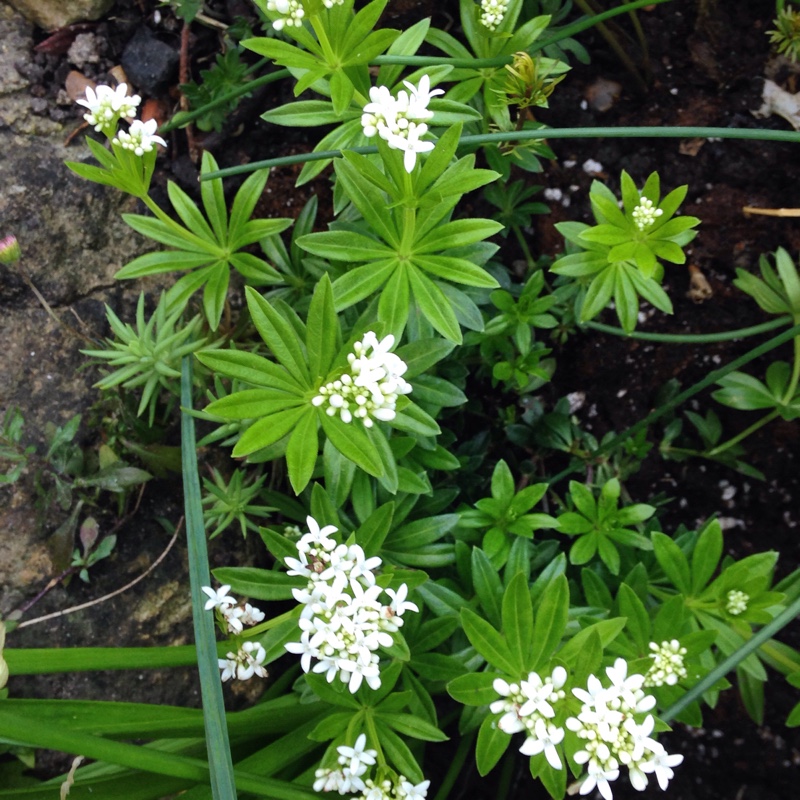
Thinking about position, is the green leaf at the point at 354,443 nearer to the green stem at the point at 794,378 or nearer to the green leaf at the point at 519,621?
the green leaf at the point at 519,621

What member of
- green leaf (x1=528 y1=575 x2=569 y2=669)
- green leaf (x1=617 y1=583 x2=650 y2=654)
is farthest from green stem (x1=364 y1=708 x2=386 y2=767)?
green leaf (x1=617 y1=583 x2=650 y2=654)

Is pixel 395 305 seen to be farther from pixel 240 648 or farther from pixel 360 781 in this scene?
pixel 360 781

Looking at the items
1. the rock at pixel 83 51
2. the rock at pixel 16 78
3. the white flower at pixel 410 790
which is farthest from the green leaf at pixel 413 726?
the rock at pixel 83 51

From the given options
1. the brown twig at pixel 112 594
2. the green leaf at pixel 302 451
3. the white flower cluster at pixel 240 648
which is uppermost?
the green leaf at pixel 302 451

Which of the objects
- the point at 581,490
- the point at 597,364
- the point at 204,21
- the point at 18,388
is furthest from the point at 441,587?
the point at 204,21

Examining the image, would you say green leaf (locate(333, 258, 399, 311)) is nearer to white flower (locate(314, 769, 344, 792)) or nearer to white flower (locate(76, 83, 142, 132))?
white flower (locate(76, 83, 142, 132))

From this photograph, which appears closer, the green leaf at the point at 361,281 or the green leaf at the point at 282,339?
the green leaf at the point at 282,339

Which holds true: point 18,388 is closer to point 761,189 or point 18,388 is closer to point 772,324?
point 772,324
